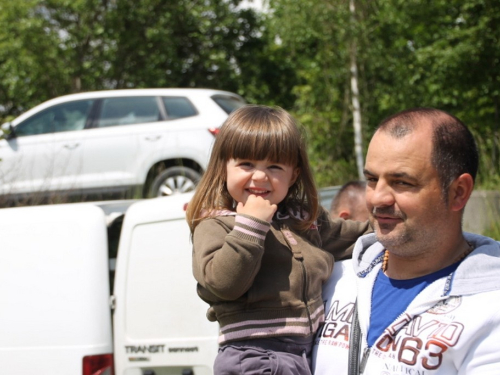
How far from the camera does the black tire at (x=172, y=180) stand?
834 centimetres

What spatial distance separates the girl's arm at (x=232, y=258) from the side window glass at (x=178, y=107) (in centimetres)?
658

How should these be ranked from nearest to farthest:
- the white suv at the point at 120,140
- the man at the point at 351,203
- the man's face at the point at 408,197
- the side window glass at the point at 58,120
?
the man's face at the point at 408,197 < the man at the point at 351,203 < the white suv at the point at 120,140 < the side window glass at the point at 58,120

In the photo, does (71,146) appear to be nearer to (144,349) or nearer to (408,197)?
(144,349)

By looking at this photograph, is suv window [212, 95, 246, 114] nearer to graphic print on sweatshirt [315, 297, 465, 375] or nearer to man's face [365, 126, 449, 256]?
man's face [365, 126, 449, 256]

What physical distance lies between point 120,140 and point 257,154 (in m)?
6.65

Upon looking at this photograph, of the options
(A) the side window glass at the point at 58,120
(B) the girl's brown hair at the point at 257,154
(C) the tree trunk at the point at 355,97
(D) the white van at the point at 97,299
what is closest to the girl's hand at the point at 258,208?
(B) the girl's brown hair at the point at 257,154

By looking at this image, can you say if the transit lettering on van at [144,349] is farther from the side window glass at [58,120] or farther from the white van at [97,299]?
the side window glass at [58,120]

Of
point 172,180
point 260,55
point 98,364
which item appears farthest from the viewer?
point 260,55

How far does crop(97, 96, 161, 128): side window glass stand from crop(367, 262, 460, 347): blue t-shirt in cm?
702

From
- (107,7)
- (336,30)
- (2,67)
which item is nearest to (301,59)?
(336,30)

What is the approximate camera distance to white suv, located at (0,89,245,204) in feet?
27.7

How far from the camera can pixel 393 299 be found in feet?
6.50

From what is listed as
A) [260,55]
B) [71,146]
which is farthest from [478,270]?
[260,55]

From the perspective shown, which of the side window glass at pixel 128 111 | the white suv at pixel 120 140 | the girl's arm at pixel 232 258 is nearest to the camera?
the girl's arm at pixel 232 258
